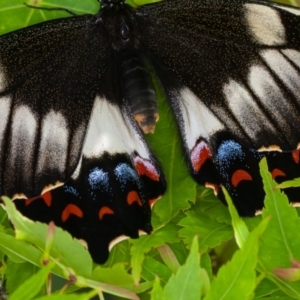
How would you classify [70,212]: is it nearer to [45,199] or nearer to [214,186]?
[45,199]

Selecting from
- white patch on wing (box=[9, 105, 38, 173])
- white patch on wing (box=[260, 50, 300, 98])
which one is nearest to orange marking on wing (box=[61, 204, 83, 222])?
white patch on wing (box=[9, 105, 38, 173])

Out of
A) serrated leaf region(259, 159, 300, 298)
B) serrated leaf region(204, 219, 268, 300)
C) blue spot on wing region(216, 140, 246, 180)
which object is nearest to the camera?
serrated leaf region(204, 219, 268, 300)

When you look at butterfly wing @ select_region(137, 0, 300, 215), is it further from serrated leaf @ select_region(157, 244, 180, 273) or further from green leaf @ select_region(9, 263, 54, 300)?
green leaf @ select_region(9, 263, 54, 300)

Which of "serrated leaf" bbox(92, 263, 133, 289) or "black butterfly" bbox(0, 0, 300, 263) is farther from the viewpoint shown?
"black butterfly" bbox(0, 0, 300, 263)

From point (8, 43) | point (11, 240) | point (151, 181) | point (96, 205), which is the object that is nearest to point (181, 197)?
point (151, 181)

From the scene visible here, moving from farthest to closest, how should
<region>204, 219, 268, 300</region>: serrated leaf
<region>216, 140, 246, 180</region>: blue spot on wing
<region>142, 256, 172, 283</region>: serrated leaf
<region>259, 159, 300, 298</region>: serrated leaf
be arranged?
<region>216, 140, 246, 180</region>: blue spot on wing → <region>142, 256, 172, 283</region>: serrated leaf → <region>259, 159, 300, 298</region>: serrated leaf → <region>204, 219, 268, 300</region>: serrated leaf

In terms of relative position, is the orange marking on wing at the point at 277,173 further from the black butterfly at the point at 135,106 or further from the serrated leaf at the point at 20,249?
the serrated leaf at the point at 20,249

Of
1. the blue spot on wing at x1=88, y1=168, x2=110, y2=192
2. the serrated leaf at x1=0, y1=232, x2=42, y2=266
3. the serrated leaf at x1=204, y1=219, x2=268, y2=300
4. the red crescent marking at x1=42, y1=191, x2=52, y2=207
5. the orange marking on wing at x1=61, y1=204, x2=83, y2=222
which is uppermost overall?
the blue spot on wing at x1=88, y1=168, x2=110, y2=192
